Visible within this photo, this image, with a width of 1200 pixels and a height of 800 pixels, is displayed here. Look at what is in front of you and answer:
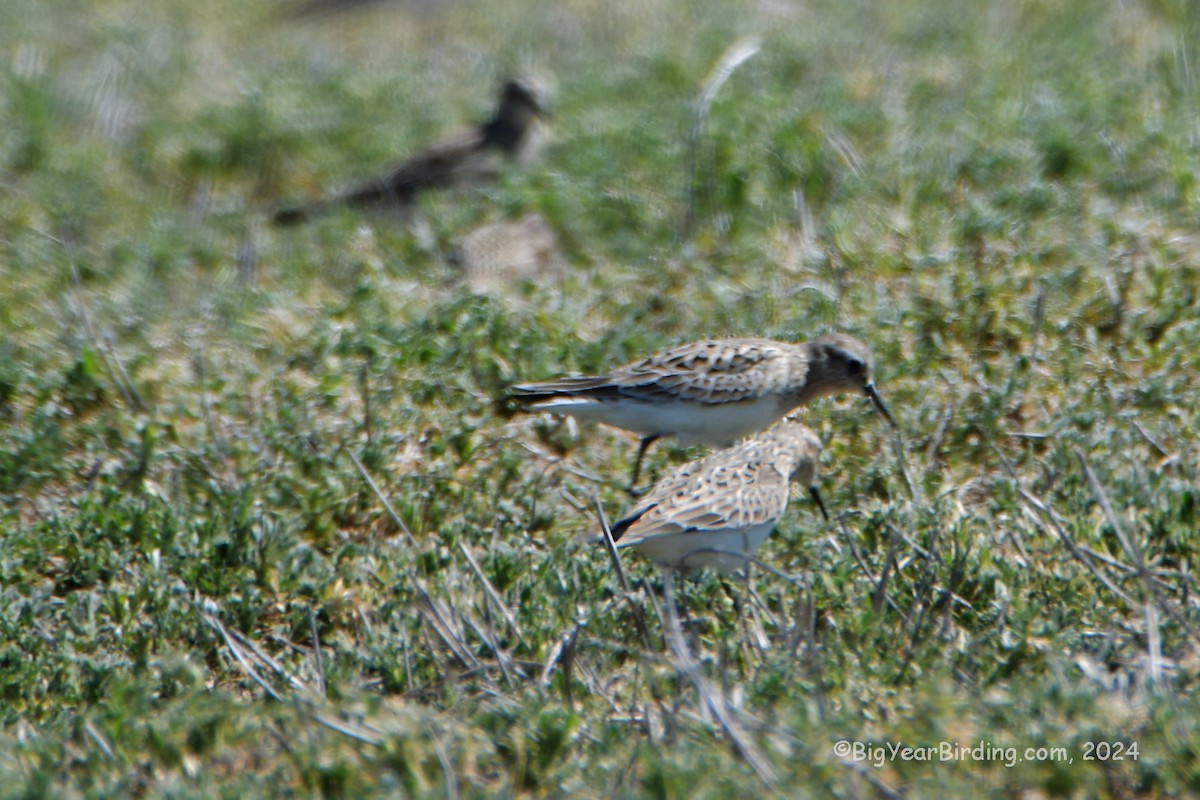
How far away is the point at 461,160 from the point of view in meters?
10.1

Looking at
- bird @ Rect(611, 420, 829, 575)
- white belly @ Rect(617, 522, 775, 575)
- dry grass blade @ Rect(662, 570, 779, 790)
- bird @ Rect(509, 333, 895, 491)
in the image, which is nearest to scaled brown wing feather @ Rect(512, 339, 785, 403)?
bird @ Rect(509, 333, 895, 491)

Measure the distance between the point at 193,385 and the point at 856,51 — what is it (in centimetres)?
581

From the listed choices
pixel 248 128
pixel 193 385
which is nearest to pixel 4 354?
pixel 193 385

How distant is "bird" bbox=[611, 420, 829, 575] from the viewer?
5629 millimetres

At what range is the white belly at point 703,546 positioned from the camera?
5684 millimetres

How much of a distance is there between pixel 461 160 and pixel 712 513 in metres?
5.11

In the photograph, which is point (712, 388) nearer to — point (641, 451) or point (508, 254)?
point (641, 451)

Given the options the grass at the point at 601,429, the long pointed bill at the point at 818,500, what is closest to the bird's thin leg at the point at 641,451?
the grass at the point at 601,429

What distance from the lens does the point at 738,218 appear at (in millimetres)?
8672

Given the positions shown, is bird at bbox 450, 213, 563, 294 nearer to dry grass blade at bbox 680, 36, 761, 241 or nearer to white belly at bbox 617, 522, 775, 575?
dry grass blade at bbox 680, 36, 761, 241

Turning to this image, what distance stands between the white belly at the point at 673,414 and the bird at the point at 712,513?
1.24 ft

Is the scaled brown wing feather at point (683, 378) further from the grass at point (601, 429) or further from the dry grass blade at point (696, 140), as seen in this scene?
the dry grass blade at point (696, 140)

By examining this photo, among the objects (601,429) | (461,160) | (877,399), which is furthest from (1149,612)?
(461,160)

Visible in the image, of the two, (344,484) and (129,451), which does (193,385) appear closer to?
(129,451)
